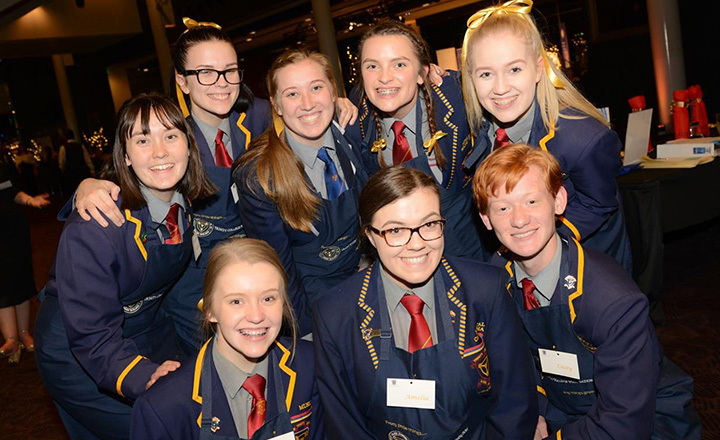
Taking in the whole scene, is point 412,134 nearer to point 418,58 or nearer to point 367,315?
point 418,58

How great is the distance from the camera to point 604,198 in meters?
2.26

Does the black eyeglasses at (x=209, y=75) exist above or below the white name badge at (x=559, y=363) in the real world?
above

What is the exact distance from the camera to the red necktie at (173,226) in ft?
7.25

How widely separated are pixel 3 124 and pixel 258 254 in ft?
97.3

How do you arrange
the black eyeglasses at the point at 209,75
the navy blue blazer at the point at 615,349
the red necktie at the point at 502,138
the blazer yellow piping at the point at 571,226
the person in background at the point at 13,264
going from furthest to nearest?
the person in background at the point at 13,264 → the black eyeglasses at the point at 209,75 → the red necktie at the point at 502,138 → the blazer yellow piping at the point at 571,226 → the navy blue blazer at the point at 615,349

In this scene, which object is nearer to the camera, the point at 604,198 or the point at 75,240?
the point at 75,240

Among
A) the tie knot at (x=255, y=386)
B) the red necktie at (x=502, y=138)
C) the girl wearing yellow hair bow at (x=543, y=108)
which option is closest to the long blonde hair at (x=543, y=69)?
the girl wearing yellow hair bow at (x=543, y=108)

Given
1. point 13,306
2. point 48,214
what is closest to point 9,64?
point 48,214

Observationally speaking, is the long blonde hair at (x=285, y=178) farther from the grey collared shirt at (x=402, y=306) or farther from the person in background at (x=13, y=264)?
the person in background at (x=13, y=264)

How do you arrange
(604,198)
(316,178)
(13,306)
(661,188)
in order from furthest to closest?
(13,306) → (661,188) → (316,178) → (604,198)

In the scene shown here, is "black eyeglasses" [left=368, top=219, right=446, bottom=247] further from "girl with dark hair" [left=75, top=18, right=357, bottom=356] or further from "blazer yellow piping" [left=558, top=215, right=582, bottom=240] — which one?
"girl with dark hair" [left=75, top=18, right=357, bottom=356]

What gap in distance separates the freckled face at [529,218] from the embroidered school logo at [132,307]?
4.22 ft

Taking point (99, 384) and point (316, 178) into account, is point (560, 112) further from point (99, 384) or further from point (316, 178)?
point (99, 384)

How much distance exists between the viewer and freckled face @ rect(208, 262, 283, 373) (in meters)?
1.96
